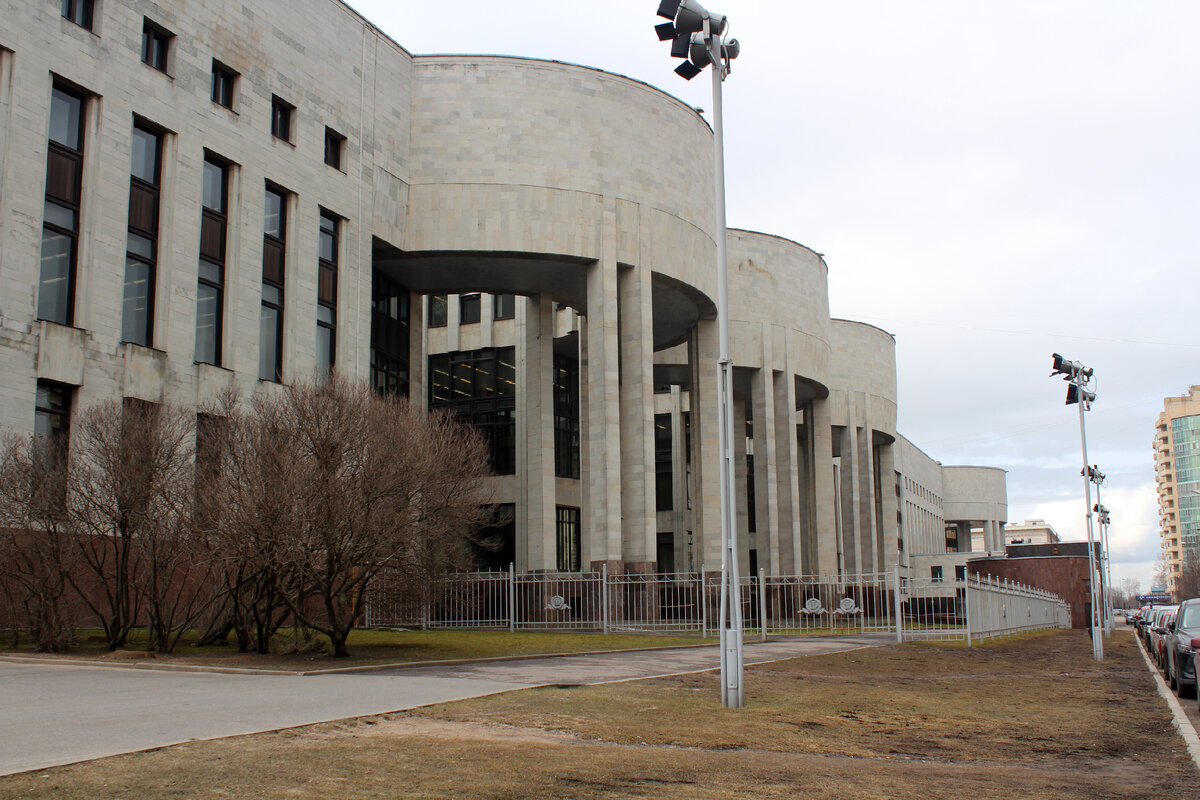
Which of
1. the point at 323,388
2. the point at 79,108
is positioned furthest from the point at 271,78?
the point at 323,388

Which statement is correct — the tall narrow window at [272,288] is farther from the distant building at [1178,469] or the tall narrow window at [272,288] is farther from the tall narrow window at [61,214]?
the distant building at [1178,469]

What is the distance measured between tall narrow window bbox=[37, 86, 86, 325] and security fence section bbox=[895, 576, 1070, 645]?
24.0 metres

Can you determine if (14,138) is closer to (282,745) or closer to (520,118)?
(520,118)

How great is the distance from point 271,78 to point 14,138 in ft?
34.6

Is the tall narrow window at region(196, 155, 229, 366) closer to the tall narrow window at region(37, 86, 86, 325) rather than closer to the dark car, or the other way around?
the tall narrow window at region(37, 86, 86, 325)

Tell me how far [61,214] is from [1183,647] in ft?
93.4

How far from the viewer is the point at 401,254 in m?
43.4

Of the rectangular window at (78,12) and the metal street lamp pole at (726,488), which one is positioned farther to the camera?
the rectangular window at (78,12)

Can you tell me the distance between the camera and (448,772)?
831 centimetres

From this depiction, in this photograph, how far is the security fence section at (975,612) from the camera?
109 ft

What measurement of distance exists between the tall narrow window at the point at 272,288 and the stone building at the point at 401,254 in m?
0.08

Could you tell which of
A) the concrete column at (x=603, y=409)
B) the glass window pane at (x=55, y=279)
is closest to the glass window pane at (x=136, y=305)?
the glass window pane at (x=55, y=279)

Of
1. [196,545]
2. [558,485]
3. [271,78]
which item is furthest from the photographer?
[558,485]

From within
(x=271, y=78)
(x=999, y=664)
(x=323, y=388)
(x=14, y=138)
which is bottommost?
(x=999, y=664)
